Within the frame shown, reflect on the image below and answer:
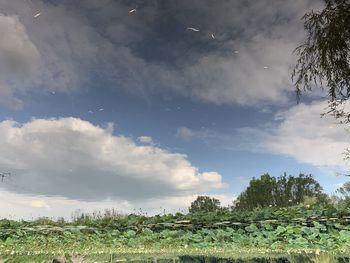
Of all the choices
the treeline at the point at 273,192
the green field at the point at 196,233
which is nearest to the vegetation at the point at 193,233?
the green field at the point at 196,233

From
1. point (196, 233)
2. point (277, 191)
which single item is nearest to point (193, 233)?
point (196, 233)

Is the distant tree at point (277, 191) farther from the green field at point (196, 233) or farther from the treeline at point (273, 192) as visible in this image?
the green field at point (196, 233)

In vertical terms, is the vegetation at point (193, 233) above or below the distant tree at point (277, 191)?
below

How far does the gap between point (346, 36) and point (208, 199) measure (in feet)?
69.2

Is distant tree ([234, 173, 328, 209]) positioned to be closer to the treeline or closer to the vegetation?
the treeline

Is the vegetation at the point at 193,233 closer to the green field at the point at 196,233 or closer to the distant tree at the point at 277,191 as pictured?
the green field at the point at 196,233

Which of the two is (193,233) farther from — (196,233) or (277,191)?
(277,191)

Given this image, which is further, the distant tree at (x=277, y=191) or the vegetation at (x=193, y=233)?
the distant tree at (x=277, y=191)

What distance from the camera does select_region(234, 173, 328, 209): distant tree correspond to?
33125 millimetres

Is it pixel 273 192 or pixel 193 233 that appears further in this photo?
pixel 273 192

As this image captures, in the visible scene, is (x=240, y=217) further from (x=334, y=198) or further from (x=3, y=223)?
(x=334, y=198)

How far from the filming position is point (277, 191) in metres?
34.4

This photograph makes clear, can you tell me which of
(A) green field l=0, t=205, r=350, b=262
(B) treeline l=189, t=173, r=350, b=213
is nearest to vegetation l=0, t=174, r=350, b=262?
(A) green field l=0, t=205, r=350, b=262

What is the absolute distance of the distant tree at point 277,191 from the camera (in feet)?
109
